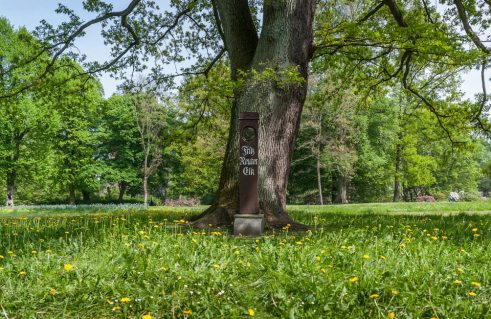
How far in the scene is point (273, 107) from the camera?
7.09m

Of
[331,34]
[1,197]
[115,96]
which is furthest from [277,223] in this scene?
[1,197]

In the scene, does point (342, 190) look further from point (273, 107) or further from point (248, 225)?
point (248, 225)

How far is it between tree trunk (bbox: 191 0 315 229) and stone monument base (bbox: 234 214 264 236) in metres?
0.55

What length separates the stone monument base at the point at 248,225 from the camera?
6121 millimetres

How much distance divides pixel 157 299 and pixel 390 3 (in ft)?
33.2

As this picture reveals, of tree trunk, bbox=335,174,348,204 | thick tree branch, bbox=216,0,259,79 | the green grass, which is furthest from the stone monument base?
tree trunk, bbox=335,174,348,204

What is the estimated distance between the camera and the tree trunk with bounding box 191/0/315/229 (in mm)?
Answer: 6953

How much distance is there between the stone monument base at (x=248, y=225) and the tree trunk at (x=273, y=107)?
1.79 feet

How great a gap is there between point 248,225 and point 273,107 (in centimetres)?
244

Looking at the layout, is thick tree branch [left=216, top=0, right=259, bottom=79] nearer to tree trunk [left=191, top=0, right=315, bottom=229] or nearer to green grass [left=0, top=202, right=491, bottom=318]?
tree trunk [left=191, top=0, right=315, bottom=229]

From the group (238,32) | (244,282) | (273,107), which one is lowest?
(244,282)

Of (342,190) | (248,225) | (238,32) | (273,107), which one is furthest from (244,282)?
(342,190)

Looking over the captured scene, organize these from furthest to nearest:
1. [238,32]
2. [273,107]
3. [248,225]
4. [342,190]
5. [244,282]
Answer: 1. [342,190]
2. [238,32]
3. [273,107]
4. [248,225]
5. [244,282]

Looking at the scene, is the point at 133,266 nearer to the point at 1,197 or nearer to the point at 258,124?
the point at 258,124
